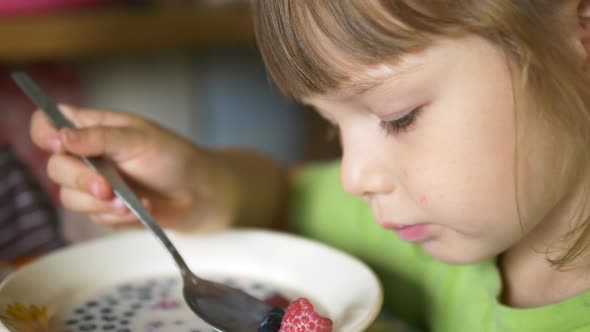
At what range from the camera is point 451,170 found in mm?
517

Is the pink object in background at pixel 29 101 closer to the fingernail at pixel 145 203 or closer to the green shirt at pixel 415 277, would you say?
the green shirt at pixel 415 277

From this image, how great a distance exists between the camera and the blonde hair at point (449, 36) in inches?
18.5

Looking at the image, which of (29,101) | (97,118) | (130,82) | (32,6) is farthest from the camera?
(130,82)

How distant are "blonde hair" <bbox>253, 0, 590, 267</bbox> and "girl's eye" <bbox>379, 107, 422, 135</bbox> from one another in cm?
5

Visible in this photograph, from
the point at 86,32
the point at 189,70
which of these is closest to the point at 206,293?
the point at 86,32

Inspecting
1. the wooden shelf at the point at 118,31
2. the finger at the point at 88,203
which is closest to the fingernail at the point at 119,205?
the finger at the point at 88,203

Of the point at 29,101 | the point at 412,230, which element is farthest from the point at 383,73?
the point at 29,101

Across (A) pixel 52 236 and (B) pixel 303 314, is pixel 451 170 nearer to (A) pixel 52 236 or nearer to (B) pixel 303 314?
(B) pixel 303 314

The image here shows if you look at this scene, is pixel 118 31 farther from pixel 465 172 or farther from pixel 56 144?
pixel 465 172

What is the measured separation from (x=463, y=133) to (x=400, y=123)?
0.05 meters

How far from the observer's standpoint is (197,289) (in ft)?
2.03

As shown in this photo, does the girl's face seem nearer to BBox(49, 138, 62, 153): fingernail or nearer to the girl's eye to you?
the girl's eye

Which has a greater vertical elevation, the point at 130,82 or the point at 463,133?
the point at 463,133

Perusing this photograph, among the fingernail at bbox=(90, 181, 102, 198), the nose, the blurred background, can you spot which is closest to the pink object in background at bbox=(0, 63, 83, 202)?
the blurred background
